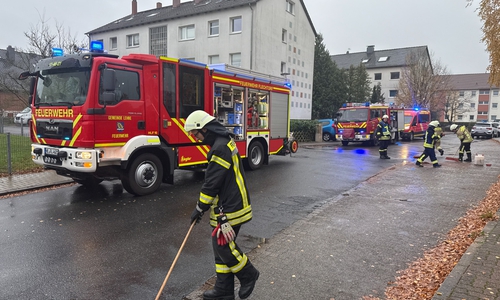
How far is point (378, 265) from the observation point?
161 inches

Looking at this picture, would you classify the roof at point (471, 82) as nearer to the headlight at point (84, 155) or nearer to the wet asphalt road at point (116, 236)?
the wet asphalt road at point (116, 236)

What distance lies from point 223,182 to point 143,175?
4.61 m

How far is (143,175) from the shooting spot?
7.34 m

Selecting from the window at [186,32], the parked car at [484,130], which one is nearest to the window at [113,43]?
the window at [186,32]

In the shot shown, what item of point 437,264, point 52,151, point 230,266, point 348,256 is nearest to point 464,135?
point 437,264

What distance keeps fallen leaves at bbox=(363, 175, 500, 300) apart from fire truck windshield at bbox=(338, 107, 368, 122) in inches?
601

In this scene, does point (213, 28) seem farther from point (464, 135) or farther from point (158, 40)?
point (464, 135)

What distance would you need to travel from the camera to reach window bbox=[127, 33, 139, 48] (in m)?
30.6

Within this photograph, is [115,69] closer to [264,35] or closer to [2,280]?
[2,280]

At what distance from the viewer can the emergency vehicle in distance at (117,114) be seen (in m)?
6.62

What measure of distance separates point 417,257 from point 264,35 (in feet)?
75.2

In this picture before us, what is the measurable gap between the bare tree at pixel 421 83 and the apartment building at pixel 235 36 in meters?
17.6

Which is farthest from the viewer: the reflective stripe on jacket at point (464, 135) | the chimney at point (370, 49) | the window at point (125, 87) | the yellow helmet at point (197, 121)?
the chimney at point (370, 49)

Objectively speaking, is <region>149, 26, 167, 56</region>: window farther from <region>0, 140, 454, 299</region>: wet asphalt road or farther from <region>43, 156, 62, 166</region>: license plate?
<region>43, 156, 62, 166</region>: license plate
